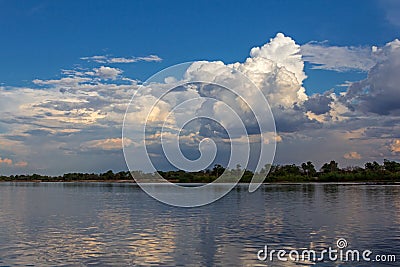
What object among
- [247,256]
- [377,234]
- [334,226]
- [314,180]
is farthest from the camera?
[314,180]

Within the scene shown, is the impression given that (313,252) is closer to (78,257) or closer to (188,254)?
(188,254)

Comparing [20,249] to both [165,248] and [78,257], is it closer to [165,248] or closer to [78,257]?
[78,257]

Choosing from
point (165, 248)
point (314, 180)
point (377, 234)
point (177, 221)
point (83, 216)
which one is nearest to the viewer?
point (165, 248)

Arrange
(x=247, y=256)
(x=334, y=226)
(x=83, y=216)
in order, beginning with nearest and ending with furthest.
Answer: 1. (x=247, y=256)
2. (x=334, y=226)
3. (x=83, y=216)

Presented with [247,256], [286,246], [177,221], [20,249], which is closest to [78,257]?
[20,249]

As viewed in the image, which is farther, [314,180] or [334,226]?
[314,180]

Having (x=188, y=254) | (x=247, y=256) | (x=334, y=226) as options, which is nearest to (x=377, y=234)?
(x=334, y=226)

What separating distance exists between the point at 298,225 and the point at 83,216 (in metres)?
20.5

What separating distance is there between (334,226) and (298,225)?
8.84ft

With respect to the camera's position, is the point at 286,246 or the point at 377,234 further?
the point at 377,234

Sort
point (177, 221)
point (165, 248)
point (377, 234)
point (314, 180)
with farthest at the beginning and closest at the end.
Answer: point (314, 180), point (177, 221), point (377, 234), point (165, 248)

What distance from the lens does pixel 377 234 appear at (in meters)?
32.3

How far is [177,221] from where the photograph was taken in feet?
132

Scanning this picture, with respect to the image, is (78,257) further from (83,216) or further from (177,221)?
(83,216)
